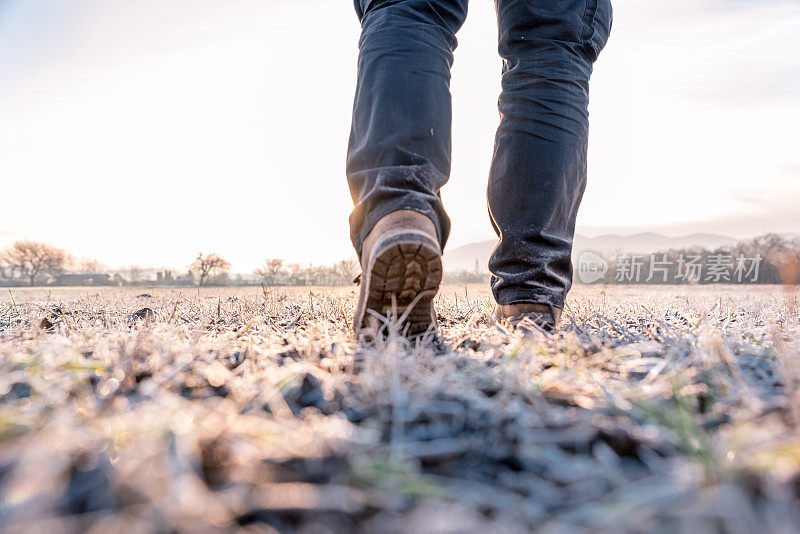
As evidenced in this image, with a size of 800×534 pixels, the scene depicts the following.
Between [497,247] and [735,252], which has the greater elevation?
[735,252]

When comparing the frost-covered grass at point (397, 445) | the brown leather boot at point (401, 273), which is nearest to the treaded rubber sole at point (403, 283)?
the brown leather boot at point (401, 273)

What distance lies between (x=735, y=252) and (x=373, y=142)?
61.6ft

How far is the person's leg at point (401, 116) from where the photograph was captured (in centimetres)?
164

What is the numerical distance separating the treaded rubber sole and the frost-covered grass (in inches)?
14.8

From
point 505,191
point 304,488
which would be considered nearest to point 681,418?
point 304,488

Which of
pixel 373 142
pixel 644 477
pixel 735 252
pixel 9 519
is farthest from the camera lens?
pixel 735 252

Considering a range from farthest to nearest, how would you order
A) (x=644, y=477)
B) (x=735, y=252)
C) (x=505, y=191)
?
(x=735, y=252), (x=505, y=191), (x=644, y=477)

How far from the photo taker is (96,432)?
0.70 m

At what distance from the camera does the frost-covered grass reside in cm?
57

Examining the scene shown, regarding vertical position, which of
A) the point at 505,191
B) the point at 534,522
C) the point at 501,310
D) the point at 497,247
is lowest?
the point at 534,522

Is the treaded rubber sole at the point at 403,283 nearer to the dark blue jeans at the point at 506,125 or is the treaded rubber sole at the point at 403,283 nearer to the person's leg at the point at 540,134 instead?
the dark blue jeans at the point at 506,125

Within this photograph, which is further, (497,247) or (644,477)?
(497,247)

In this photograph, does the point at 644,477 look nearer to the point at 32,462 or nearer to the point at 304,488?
the point at 304,488

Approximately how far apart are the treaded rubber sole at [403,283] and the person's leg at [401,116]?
0.56ft
